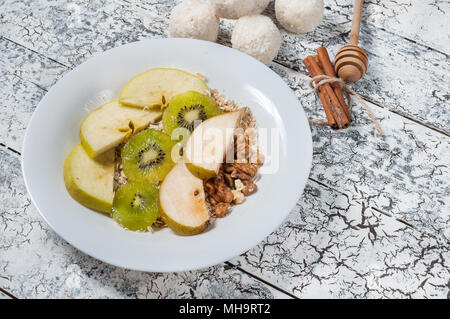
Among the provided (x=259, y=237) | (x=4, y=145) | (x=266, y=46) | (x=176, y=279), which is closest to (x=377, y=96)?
(x=266, y=46)

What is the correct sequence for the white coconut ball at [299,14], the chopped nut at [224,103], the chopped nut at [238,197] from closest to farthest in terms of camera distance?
the chopped nut at [238,197] → the chopped nut at [224,103] → the white coconut ball at [299,14]

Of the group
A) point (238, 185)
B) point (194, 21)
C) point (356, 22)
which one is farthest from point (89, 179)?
point (356, 22)

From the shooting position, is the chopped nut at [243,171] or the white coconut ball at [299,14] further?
the white coconut ball at [299,14]

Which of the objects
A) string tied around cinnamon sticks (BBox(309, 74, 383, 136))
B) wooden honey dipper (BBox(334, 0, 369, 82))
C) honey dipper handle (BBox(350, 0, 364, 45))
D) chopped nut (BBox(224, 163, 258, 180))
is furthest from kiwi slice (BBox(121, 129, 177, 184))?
honey dipper handle (BBox(350, 0, 364, 45))

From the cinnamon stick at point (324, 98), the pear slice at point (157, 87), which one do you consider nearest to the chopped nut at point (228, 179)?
the pear slice at point (157, 87)

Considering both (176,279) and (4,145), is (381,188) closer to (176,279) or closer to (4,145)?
(176,279)

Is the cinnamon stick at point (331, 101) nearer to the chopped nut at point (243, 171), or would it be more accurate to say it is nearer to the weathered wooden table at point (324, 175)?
the weathered wooden table at point (324, 175)
